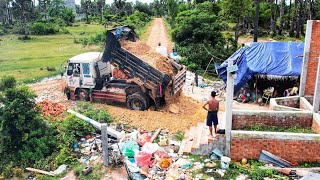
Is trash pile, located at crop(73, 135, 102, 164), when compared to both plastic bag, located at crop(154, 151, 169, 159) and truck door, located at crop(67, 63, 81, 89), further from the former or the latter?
truck door, located at crop(67, 63, 81, 89)

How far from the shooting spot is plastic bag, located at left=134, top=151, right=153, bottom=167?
8.85 metres

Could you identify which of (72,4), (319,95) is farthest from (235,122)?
(72,4)

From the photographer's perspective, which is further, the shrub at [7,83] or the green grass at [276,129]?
the shrub at [7,83]

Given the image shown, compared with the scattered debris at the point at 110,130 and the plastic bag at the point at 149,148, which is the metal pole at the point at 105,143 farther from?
the scattered debris at the point at 110,130

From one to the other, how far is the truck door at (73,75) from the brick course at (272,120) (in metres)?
7.63

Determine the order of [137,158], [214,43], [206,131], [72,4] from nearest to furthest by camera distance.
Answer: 1. [137,158]
2. [206,131]
3. [214,43]
4. [72,4]

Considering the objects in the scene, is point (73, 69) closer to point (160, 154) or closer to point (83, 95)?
point (83, 95)

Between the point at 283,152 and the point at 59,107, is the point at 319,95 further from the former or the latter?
the point at 59,107

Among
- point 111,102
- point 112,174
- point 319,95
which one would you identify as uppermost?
point 319,95

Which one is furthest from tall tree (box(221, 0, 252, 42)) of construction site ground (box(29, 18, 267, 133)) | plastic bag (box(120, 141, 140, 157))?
plastic bag (box(120, 141, 140, 157))

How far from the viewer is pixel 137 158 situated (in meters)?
8.95

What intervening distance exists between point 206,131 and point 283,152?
2.28 metres

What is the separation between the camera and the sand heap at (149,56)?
1329cm

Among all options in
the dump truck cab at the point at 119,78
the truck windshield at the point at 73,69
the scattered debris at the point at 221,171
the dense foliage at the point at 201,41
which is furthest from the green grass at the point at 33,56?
the scattered debris at the point at 221,171
